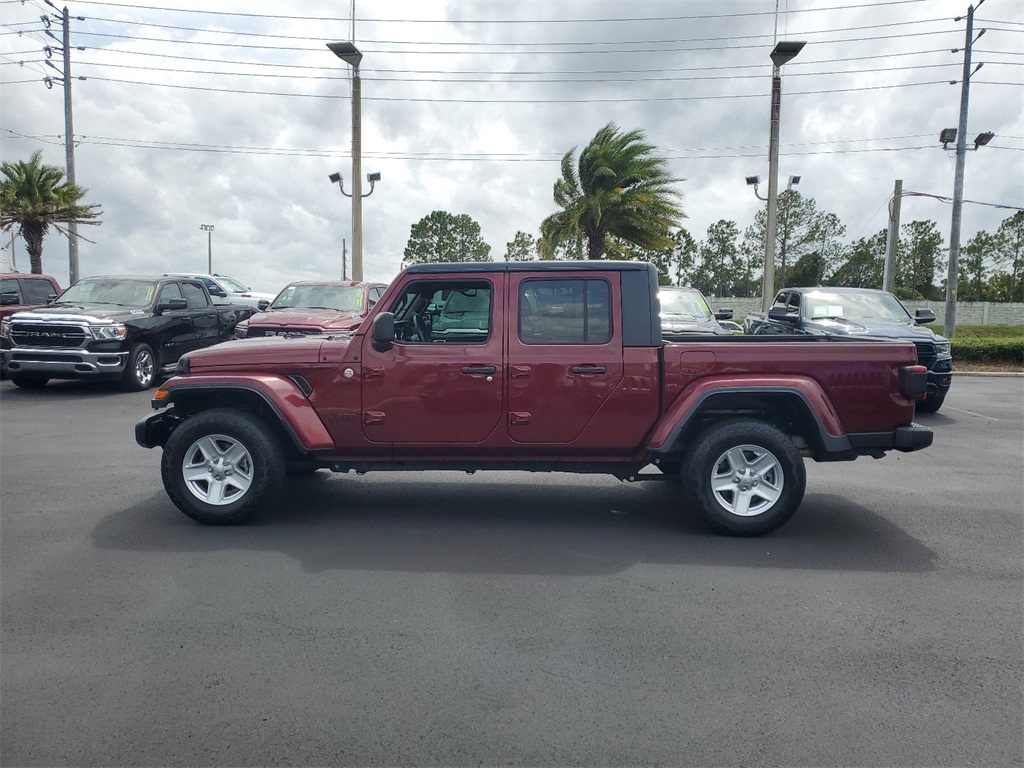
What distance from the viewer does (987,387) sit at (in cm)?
1575

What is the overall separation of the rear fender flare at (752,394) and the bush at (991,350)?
16.1 metres

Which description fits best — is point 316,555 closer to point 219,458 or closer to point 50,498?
point 219,458

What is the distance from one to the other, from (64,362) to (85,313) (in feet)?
2.84

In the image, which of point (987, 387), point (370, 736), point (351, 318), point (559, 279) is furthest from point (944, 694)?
point (987, 387)

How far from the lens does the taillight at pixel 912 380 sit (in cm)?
561

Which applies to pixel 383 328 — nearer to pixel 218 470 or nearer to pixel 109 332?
pixel 218 470

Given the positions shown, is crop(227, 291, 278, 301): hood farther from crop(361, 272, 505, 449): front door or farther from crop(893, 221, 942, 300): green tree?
crop(893, 221, 942, 300): green tree

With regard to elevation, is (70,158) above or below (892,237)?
above

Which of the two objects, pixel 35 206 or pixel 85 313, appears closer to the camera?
pixel 85 313

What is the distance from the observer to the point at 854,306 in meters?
13.2

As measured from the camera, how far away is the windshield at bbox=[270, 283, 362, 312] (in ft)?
45.6

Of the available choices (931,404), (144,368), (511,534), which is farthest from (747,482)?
(144,368)

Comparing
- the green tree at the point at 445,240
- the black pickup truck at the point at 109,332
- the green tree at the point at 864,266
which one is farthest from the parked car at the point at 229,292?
the green tree at the point at 864,266

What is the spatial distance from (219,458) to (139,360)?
332 inches
